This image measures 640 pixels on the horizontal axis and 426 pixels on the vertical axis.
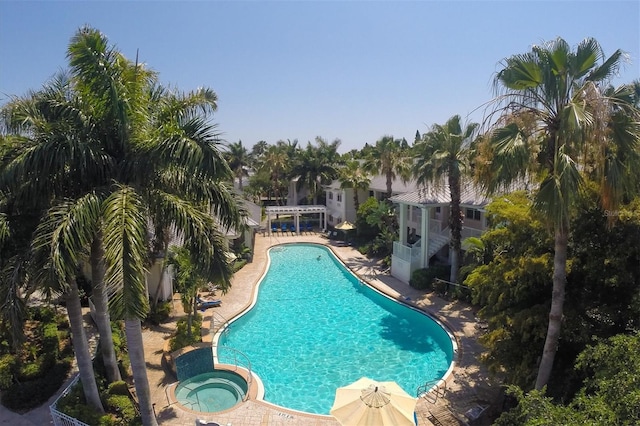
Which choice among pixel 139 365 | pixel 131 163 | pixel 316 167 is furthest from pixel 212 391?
pixel 316 167

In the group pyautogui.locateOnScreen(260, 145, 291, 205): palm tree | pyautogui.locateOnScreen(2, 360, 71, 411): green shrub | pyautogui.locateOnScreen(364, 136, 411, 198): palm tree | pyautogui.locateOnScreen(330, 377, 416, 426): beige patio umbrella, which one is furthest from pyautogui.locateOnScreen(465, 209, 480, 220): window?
pyautogui.locateOnScreen(260, 145, 291, 205): palm tree

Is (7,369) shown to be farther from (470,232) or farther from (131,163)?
(470,232)

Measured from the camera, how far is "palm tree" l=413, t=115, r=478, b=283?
23.0 m

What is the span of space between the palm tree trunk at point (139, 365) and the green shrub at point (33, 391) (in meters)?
5.36

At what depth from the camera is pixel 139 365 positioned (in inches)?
380

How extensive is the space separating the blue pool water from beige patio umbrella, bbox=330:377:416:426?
3.59 metres

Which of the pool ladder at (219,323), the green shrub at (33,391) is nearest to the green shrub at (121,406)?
the green shrub at (33,391)

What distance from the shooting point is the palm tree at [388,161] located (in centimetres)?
3460

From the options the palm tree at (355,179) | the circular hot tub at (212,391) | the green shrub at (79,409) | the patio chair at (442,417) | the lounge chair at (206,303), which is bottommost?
the circular hot tub at (212,391)

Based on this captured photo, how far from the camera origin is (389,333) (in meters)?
20.2

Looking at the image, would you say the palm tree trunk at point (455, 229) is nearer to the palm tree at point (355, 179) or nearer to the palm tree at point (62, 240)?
the palm tree at point (355, 179)

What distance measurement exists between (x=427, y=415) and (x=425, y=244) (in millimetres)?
14269

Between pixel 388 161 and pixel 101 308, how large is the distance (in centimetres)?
2764

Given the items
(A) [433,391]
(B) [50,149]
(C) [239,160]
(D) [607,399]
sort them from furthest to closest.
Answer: (C) [239,160]
(A) [433,391]
(B) [50,149]
(D) [607,399]
